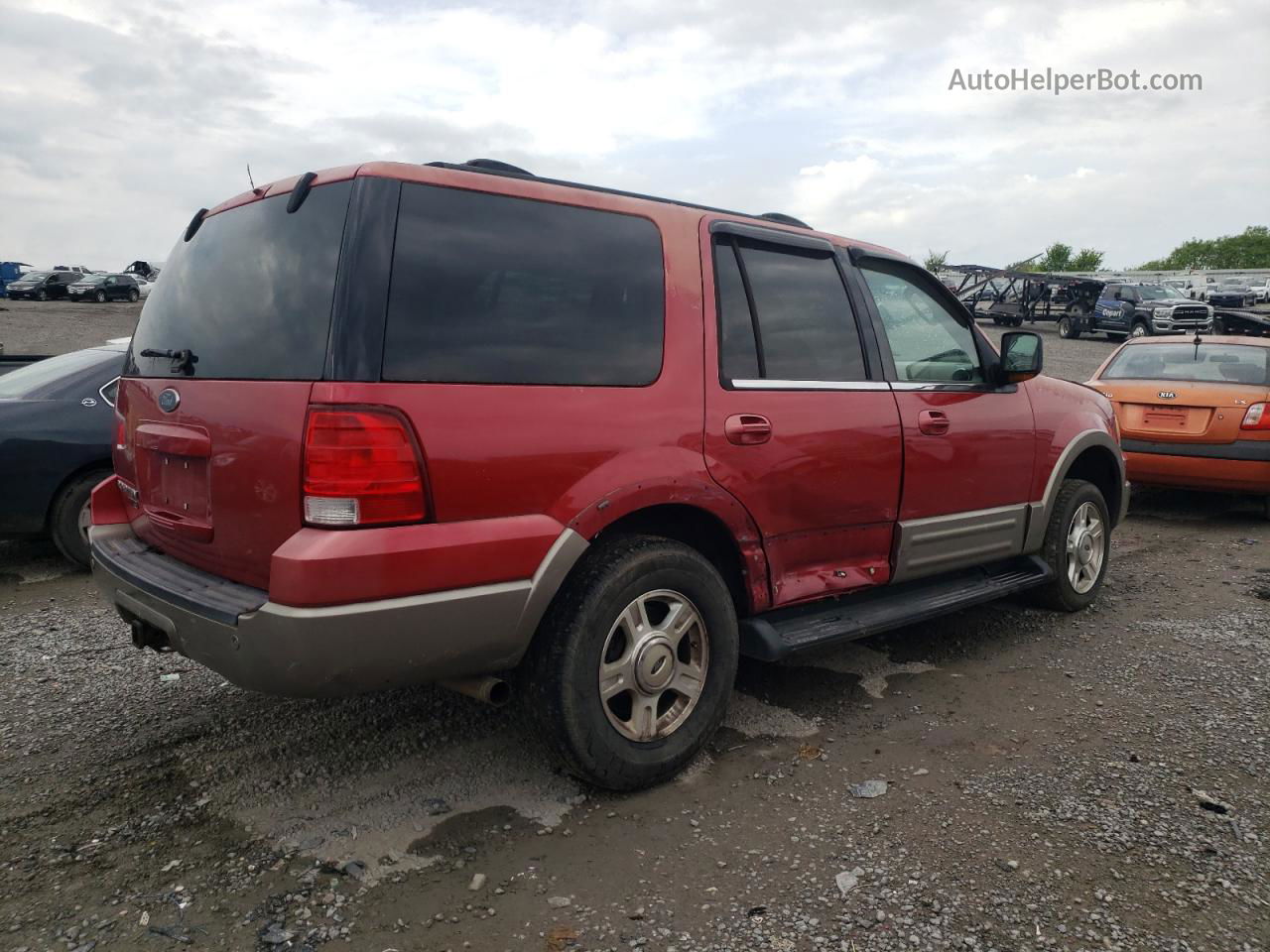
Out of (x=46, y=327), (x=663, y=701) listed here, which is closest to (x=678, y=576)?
(x=663, y=701)

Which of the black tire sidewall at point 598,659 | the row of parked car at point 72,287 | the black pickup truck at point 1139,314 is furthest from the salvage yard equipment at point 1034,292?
the row of parked car at point 72,287

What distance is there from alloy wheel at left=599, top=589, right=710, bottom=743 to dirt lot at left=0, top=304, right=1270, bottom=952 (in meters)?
0.25

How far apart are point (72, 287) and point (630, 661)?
41855 millimetres

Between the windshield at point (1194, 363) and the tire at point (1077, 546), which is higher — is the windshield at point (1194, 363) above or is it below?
above

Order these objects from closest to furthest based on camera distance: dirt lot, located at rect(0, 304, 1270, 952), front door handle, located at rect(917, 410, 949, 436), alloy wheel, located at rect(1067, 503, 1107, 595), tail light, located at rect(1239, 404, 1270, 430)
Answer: dirt lot, located at rect(0, 304, 1270, 952) < front door handle, located at rect(917, 410, 949, 436) < alloy wheel, located at rect(1067, 503, 1107, 595) < tail light, located at rect(1239, 404, 1270, 430)

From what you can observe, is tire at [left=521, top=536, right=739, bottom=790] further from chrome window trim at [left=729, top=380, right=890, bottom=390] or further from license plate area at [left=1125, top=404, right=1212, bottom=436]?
license plate area at [left=1125, top=404, right=1212, bottom=436]

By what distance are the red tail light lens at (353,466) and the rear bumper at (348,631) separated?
24cm

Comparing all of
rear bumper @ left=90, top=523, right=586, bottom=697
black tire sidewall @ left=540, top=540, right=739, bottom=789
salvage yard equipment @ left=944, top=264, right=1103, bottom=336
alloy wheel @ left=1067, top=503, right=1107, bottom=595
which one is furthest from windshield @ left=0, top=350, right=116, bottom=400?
salvage yard equipment @ left=944, top=264, right=1103, bottom=336

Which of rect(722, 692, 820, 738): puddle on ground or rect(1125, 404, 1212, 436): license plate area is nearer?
rect(722, 692, 820, 738): puddle on ground

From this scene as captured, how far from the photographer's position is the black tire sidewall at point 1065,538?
492 cm

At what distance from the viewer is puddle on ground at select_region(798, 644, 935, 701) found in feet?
13.8

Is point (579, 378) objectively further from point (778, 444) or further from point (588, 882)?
point (588, 882)

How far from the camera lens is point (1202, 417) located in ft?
24.6

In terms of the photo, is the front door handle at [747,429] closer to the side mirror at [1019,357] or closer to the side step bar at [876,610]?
the side step bar at [876,610]
